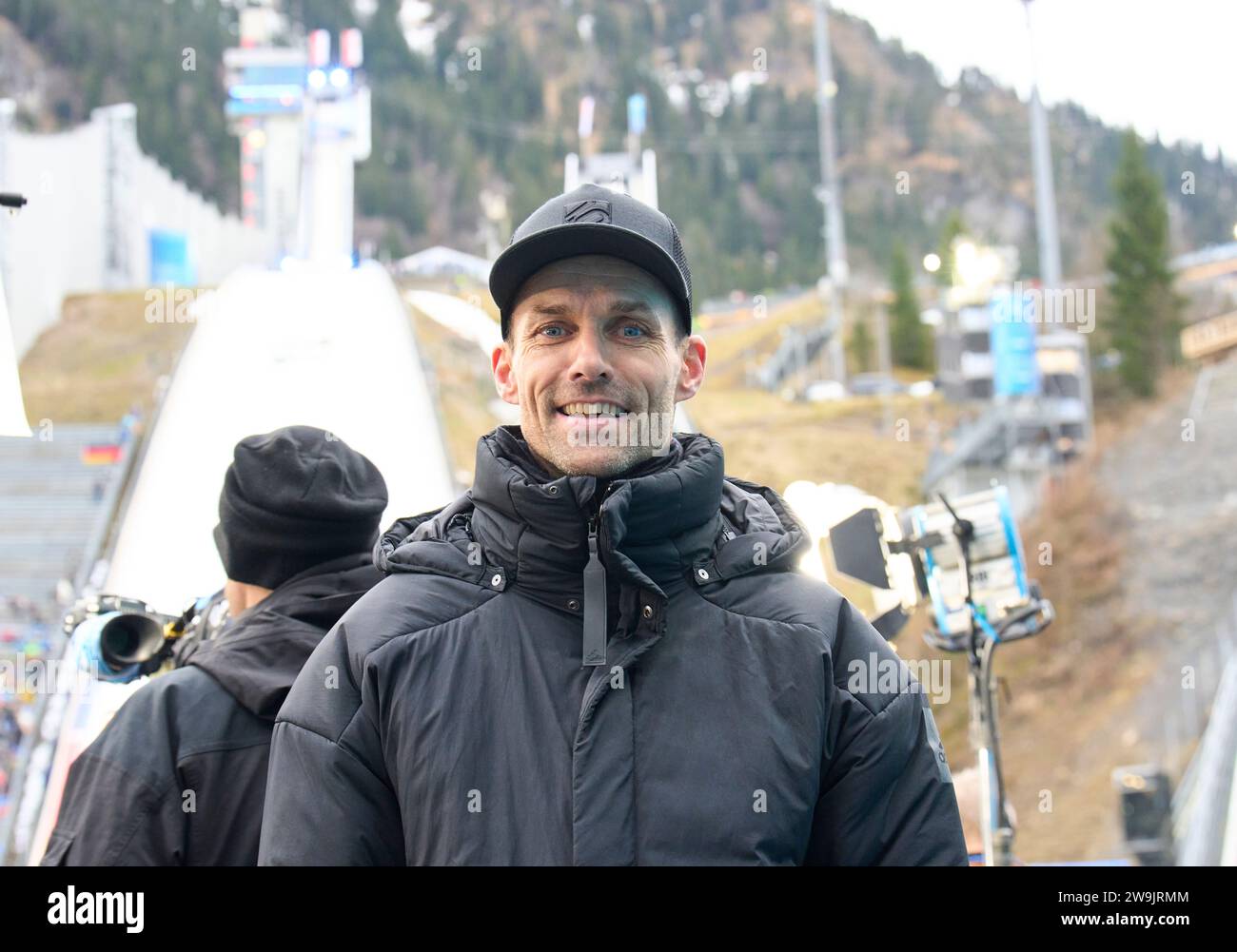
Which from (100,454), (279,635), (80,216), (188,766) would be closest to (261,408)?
(100,454)

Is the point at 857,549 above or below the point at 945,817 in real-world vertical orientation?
above

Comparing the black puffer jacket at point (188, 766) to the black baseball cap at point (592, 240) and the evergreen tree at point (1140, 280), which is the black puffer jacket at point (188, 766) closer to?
the black baseball cap at point (592, 240)

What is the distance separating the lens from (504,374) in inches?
82.8

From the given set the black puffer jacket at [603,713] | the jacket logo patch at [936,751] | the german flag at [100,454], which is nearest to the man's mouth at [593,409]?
the black puffer jacket at [603,713]

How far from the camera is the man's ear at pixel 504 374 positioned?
2076 mm

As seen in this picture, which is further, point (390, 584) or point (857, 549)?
point (857, 549)

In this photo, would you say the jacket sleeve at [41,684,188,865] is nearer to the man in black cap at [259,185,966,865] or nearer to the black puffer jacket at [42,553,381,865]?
the black puffer jacket at [42,553,381,865]

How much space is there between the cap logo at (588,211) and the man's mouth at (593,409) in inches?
10.8

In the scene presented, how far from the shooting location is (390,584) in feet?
6.31

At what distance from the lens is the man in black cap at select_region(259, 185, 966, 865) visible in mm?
1773

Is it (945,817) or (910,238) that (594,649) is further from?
(910,238)

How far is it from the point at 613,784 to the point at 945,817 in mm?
501
